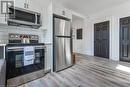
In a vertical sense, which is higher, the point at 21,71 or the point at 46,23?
the point at 46,23

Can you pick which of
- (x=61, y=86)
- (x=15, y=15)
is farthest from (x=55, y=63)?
(x=15, y=15)

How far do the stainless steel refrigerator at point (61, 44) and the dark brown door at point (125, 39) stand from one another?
8.87ft

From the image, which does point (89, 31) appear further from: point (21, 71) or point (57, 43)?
point (21, 71)

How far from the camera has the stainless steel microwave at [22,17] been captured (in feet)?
7.88

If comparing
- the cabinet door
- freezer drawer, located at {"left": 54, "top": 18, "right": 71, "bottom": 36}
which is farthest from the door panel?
the cabinet door

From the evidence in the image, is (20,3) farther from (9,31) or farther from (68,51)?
(68,51)

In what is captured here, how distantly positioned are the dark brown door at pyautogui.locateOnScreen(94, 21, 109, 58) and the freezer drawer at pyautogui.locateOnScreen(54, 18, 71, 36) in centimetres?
281

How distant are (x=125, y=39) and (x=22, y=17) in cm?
436

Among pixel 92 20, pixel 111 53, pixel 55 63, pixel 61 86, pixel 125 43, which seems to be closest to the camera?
pixel 61 86

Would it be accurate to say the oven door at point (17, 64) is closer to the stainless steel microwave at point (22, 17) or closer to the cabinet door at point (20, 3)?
the stainless steel microwave at point (22, 17)

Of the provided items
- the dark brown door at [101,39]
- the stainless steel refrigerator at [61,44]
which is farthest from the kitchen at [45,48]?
the dark brown door at [101,39]

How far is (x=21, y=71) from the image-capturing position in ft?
7.68

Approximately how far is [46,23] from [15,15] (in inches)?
41.1

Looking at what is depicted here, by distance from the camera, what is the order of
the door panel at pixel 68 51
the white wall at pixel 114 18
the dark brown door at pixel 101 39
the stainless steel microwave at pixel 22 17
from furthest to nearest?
the dark brown door at pixel 101 39
the white wall at pixel 114 18
the door panel at pixel 68 51
the stainless steel microwave at pixel 22 17
